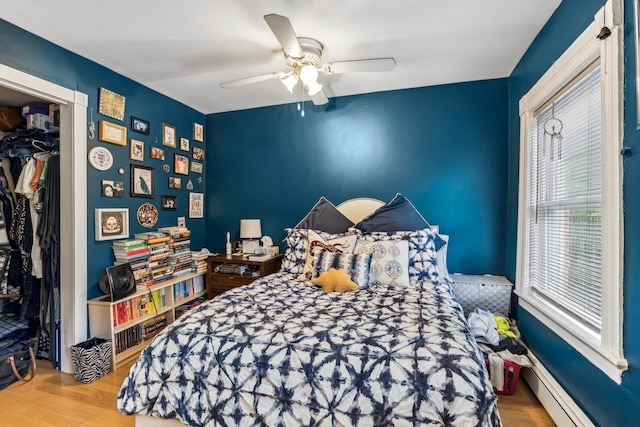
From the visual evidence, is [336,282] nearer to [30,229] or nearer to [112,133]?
[112,133]

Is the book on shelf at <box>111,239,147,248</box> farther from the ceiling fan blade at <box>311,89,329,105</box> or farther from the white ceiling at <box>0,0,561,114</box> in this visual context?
the ceiling fan blade at <box>311,89,329,105</box>

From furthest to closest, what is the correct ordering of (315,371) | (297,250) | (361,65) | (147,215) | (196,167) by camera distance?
(196,167), (147,215), (297,250), (361,65), (315,371)

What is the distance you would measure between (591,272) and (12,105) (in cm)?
486

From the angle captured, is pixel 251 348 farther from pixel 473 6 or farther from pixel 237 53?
pixel 473 6

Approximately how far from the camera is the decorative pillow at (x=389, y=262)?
95.8 inches

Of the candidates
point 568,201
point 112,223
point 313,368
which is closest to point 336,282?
point 313,368

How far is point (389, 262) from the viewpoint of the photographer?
2484 millimetres

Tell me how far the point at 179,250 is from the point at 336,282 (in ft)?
6.27

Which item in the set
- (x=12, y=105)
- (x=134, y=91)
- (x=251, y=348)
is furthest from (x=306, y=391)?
(x=12, y=105)

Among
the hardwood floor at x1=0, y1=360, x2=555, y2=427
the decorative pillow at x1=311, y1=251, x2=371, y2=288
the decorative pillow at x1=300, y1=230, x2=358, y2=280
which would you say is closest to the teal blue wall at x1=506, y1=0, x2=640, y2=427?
the hardwood floor at x1=0, y1=360, x2=555, y2=427

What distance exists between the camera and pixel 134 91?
2.99 metres

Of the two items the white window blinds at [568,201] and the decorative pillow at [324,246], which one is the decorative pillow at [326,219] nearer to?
the decorative pillow at [324,246]

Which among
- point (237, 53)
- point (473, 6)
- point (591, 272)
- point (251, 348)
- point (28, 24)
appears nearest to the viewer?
point (251, 348)

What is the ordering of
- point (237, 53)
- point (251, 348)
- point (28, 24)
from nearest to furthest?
point (251, 348), point (28, 24), point (237, 53)
